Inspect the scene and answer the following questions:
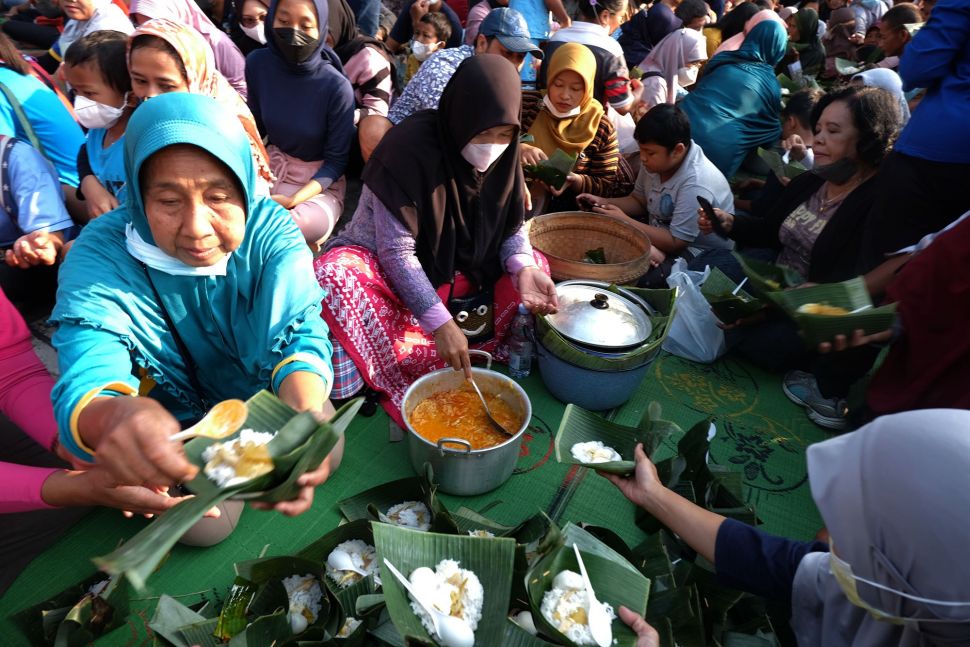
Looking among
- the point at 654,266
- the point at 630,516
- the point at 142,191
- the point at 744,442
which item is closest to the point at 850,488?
the point at 630,516

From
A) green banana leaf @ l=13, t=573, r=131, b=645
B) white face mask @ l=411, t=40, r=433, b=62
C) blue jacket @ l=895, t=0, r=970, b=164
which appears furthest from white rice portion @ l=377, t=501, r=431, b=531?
white face mask @ l=411, t=40, r=433, b=62

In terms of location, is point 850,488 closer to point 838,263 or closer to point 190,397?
point 190,397

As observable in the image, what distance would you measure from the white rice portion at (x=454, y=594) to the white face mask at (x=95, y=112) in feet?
8.82

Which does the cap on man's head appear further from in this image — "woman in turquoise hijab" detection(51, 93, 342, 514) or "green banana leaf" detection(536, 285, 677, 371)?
"woman in turquoise hijab" detection(51, 93, 342, 514)

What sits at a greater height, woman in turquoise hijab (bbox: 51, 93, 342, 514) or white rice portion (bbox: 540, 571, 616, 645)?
woman in turquoise hijab (bbox: 51, 93, 342, 514)

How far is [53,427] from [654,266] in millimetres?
3080

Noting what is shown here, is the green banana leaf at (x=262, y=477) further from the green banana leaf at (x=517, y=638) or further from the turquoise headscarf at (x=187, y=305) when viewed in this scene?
the green banana leaf at (x=517, y=638)

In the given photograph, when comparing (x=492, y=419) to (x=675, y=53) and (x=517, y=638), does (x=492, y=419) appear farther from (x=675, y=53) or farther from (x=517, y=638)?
(x=675, y=53)

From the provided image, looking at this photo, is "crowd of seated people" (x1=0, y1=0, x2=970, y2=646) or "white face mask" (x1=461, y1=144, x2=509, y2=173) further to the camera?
"white face mask" (x1=461, y1=144, x2=509, y2=173)

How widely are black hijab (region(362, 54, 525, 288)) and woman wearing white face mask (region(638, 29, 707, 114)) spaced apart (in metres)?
3.34

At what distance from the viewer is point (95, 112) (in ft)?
8.49

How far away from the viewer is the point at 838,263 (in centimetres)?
279

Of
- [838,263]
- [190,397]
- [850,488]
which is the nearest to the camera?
[850,488]

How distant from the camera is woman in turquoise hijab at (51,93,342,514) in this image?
4.03 feet
